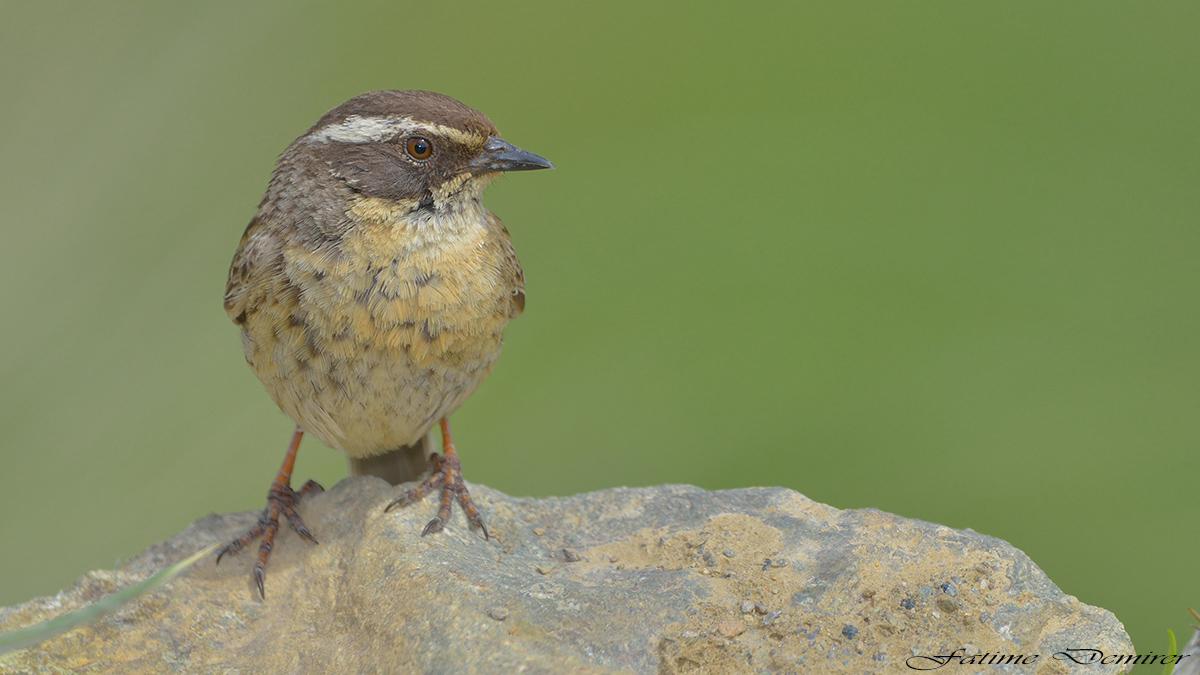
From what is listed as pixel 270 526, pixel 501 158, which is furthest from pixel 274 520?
pixel 501 158

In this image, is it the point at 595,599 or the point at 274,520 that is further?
the point at 274,520

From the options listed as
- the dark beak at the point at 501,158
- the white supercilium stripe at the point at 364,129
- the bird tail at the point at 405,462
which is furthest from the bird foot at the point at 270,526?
the dark beak at the point at 501,158

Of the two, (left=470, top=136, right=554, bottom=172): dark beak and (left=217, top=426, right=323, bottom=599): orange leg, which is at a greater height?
(left=470, top=136, right=554, bottom=172): dark beak

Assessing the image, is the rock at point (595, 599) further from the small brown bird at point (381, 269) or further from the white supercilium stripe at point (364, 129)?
the white supercilium stripe at point (364, 129)

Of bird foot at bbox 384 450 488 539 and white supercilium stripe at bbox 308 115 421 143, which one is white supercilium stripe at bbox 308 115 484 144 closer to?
white supercilium stripe at bbox 308 115 421 143

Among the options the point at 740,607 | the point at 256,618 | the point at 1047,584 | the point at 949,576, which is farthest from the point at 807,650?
the point at 256,618

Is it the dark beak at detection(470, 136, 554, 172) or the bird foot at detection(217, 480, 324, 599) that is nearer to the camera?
the dark beak at detection(470, 136, 554, 172)

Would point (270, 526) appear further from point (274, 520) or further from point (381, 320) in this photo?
point (381, 320)

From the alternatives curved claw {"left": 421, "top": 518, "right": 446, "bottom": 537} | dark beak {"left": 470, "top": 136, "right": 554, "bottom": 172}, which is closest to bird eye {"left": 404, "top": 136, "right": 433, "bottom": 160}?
dark beak {"left": 470, "top": 136, "right": 554, "bottom": 172}
